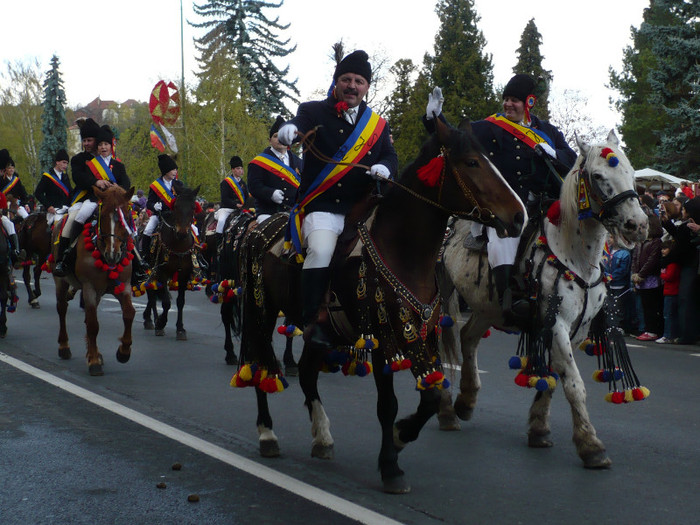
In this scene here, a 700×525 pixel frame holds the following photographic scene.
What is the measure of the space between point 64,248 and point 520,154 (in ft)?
21.0

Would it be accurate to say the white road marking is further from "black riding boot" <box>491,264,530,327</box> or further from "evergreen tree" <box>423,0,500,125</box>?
"evergreen tree" <box>423,0,500,125</box>

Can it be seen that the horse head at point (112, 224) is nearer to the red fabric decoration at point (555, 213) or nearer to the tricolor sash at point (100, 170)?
the tricolor sash at point (100, 170)

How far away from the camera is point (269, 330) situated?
694cm

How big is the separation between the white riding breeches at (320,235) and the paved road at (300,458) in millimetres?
1459

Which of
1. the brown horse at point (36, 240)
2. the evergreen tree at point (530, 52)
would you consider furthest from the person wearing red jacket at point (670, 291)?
the evergreen tree at point (530, 52)

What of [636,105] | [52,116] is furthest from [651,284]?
[52,116]

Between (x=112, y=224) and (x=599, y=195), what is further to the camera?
(x=112, y=224)

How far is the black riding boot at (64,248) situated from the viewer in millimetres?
11091

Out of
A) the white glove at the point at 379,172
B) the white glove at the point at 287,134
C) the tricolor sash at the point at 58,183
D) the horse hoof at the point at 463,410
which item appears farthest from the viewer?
the tricolor sash at the point at 58,183

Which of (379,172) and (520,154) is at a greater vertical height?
(520,154)

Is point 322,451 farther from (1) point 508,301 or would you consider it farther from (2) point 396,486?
Answer: (1) point 508,301

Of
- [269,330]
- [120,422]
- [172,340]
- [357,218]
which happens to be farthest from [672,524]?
[172,340]

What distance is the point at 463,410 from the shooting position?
769 centimetres

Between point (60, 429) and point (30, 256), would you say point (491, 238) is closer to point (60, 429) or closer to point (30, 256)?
point (60, 429)
